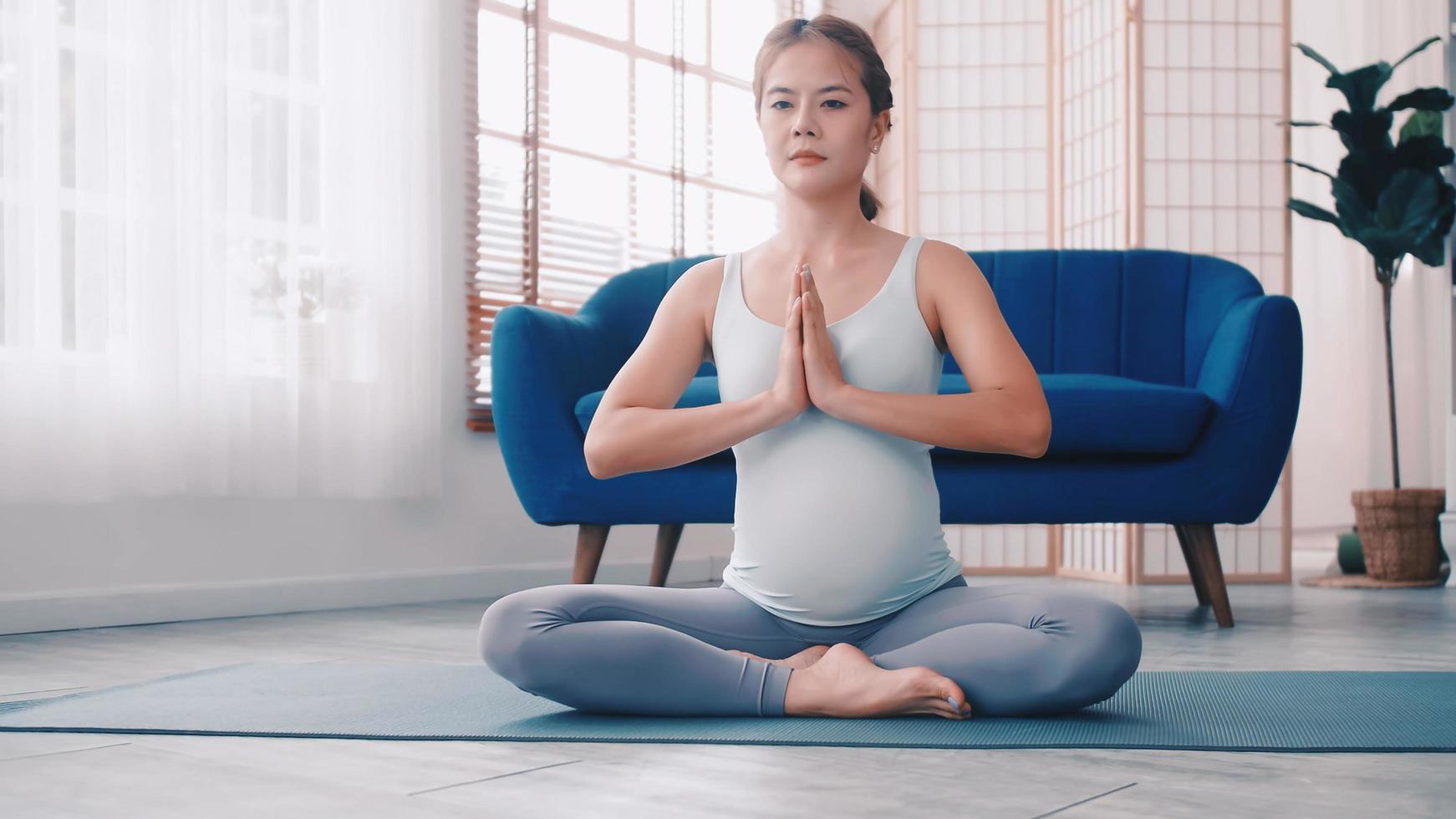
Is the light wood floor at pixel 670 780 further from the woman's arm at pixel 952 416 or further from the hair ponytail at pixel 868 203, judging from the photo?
the hair ponytail at pixel 868 203

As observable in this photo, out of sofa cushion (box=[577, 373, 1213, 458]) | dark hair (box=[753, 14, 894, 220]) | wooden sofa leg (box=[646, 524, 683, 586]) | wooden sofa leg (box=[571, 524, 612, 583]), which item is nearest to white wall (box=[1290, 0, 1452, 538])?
sofa cushion (box=[577, 373, 1213, 458])

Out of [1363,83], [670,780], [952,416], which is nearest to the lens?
[670,780]

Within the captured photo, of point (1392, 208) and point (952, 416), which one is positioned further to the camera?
point (1392, 208)

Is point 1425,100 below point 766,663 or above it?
above

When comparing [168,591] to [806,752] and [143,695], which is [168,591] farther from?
[806,752]

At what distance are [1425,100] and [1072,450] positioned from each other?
2.37 meters

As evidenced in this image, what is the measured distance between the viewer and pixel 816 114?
137 cm

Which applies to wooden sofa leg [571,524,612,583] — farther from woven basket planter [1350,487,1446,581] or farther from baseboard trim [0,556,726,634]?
woven basket planter [1350,487,1446,581]

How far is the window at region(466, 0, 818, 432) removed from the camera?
3836 millimetres

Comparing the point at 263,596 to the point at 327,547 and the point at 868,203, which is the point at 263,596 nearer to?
the point at 327,547

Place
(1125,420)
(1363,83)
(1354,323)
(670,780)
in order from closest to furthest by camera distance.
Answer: (670,780)
(1125,420)
(1363,83)
(1354,323)

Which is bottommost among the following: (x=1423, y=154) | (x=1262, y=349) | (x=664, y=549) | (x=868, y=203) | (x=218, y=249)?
(x=664, y=549)

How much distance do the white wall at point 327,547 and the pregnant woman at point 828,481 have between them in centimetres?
167

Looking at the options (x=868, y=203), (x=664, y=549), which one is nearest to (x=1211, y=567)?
(x=664, y=549)
